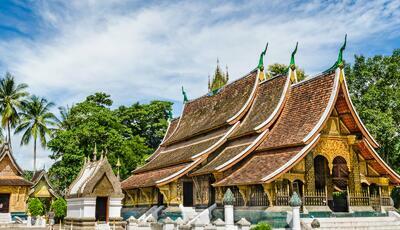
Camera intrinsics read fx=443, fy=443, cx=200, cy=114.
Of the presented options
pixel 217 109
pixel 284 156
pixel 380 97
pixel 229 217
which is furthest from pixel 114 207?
pixel 380 97

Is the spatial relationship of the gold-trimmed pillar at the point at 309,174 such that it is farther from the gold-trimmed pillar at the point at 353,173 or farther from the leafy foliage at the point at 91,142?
the leafy foliage at the point at 91,142

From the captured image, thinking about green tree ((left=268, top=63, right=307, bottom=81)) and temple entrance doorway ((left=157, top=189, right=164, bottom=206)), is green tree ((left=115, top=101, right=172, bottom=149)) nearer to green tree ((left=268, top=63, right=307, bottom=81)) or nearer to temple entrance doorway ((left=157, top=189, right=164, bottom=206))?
green tree ((left=268, top=63, right=307, bottom=81))

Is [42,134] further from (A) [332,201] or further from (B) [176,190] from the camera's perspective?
(A) [332,201]

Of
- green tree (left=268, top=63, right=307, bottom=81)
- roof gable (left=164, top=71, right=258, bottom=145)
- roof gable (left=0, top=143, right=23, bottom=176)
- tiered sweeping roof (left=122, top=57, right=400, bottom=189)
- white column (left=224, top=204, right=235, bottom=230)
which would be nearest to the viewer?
white column (left=224, top=204, right=235, bottom=230)

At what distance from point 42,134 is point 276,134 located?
29.5 metres

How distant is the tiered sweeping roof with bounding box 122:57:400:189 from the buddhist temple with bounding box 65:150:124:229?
1987mm

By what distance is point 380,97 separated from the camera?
27969mm

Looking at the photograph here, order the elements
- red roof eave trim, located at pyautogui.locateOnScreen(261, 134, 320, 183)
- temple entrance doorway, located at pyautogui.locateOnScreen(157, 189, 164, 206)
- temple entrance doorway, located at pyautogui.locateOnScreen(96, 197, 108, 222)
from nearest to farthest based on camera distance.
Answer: red roof eave trim, located at pyautogui.locateOnScreen(261, 134, 320, 183) < temple entrance doorway, located at pyautogui.locateOnScreen(96, 197, 108, 222) < temple entrance doorway, located at pyautogui.locateOnScreen(157, 189, 164, 206)

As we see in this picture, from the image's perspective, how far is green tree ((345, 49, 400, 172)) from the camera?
26156 millimetres

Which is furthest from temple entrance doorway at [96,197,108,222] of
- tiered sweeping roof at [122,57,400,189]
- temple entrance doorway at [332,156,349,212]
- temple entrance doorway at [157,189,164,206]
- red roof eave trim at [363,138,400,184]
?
red roof eave trim at [363,138,400,184]

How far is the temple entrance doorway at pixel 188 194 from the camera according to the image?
65.5 feet

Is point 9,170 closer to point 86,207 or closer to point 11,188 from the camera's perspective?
point 11,188

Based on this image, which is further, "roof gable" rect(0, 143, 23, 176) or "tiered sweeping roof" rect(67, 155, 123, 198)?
"roof gable" rect(0, 143, 23, 176)

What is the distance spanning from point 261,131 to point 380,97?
13911 mm
